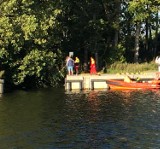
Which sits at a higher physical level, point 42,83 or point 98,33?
point 98,33

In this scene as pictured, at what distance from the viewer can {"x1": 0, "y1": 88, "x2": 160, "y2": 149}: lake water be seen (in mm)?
20406

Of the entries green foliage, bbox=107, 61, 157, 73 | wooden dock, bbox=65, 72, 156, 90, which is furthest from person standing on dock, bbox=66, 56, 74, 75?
green foliage, bbox=107, 61, 157, 73

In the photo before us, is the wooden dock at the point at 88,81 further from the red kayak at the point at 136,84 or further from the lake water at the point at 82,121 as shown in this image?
the lake water at the point at 82,121

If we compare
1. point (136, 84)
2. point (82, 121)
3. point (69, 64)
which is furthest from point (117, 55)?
point (82, 121)

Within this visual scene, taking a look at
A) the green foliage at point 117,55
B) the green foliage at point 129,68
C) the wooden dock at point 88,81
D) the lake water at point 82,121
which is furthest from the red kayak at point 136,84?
the green foliage at point 117,55

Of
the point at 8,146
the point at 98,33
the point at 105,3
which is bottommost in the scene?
the point at 8,146

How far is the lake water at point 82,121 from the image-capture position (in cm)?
2041

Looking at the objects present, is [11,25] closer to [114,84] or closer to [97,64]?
[114,84]

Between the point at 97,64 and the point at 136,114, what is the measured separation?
22.9m

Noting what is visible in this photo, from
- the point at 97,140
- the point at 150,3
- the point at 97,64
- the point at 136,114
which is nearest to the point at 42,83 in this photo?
the point at 97,64

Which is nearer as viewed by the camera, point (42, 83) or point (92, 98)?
point (92, 98)

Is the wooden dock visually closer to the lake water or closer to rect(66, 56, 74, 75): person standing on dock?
rect(66, 56, 74, 75): person standing on dock

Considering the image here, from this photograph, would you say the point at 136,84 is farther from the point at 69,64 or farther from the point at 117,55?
the point at 117,55

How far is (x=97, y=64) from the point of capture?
49.2 meters
